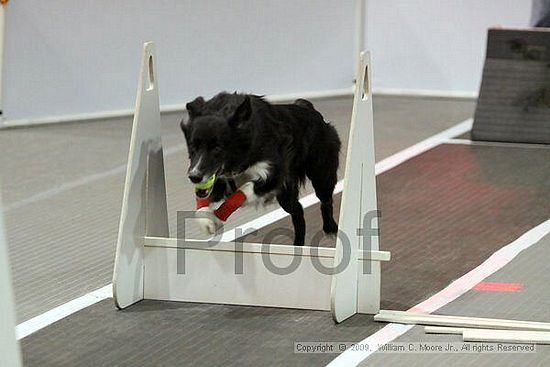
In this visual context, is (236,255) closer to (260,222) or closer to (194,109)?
(194,109)

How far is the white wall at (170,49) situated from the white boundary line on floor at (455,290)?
3791 mm

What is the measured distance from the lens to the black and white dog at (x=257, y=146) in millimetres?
3957

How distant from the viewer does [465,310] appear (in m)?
4.17

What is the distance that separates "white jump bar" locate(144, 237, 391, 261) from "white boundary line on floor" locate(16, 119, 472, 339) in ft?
1.06

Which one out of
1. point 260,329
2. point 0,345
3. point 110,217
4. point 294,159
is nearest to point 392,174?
point 110,217

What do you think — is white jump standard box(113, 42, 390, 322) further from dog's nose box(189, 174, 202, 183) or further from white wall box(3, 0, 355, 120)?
white wall box(3, 0, 355, 120)

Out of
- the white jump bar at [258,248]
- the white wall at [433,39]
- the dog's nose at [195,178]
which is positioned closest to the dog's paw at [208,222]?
the white jump bar at [258,248]

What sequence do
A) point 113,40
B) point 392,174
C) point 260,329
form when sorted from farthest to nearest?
1. point 113,40
2. point 392,174
3. point 260,329

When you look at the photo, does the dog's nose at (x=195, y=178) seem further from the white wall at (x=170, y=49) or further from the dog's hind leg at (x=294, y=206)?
the white wall at (x=170, y=49)

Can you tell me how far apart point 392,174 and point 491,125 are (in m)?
1.24

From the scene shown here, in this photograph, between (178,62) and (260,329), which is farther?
(178,62)

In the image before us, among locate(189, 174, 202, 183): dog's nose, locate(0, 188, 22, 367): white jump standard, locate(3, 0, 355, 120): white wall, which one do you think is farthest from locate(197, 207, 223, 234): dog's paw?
locate(3, 0, 355, 120): white wall

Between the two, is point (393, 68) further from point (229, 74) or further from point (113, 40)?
point (113, 40)

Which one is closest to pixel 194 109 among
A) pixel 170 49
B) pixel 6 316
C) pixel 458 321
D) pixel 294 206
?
pixel 294 206
